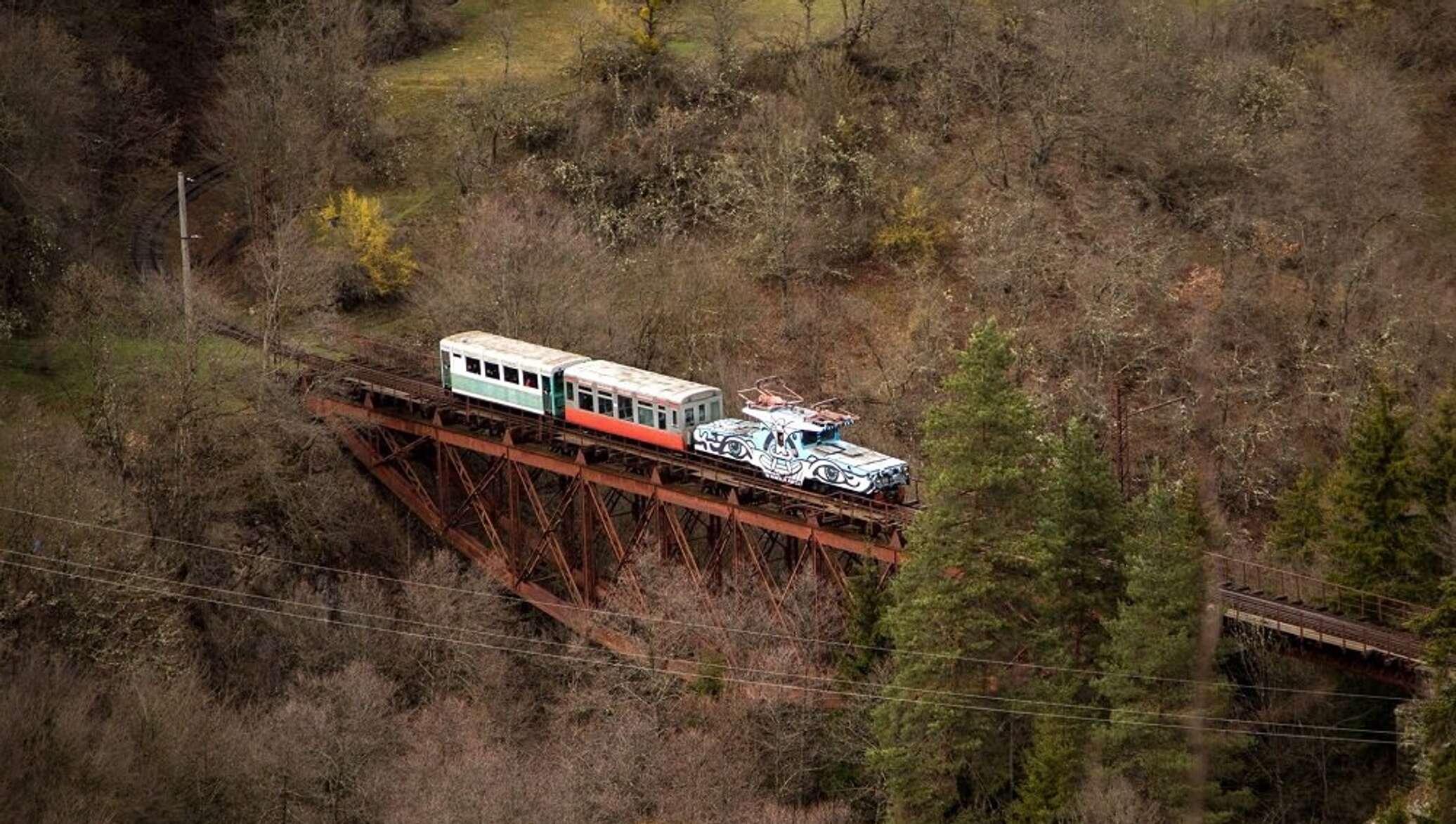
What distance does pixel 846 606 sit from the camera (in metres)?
51.3

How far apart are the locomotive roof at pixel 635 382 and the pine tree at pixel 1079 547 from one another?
11617 millimetres

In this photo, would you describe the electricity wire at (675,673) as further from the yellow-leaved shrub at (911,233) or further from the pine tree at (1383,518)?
the yellow-leaved shrub at (911,233)

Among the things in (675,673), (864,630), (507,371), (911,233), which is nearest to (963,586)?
(864,630)

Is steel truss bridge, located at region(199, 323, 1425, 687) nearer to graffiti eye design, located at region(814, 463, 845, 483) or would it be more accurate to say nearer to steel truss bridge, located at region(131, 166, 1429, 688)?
steel truss bridge, located at region(131, 166, 1429, 688)

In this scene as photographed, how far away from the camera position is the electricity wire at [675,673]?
45.2 metres

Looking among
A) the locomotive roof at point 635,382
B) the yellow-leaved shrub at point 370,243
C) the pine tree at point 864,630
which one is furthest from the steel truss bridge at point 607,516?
the yellow-leaved shrub at point 370,243

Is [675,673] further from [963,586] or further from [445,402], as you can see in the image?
[445,402]

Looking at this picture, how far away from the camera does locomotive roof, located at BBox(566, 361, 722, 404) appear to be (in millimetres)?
54031

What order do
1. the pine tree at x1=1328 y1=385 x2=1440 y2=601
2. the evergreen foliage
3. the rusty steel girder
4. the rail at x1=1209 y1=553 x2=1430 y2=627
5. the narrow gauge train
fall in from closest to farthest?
the evergreen foliage → the rail at x1=1209 y1=553 x2=1430 y2=627 → the pine tree at x1=1328 y1=385 x2=1440 y2=601 → the narrow gauge train → the rusty steel girder

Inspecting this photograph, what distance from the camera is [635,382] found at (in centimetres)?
5516

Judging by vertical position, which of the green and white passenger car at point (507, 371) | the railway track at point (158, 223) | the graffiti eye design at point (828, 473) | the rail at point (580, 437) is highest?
the railway track at point (158, 223)

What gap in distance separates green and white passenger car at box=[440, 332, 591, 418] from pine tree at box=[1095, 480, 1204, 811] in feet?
63.6

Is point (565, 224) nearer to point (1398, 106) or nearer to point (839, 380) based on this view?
point (839, 380)

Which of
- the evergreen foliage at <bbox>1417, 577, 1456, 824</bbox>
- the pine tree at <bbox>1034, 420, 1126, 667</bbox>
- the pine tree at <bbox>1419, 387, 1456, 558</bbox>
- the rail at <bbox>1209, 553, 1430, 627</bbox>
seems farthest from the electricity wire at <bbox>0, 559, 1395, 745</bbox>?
the pine tree at <bbox>1419, 387, 1456, 558</bbox>
